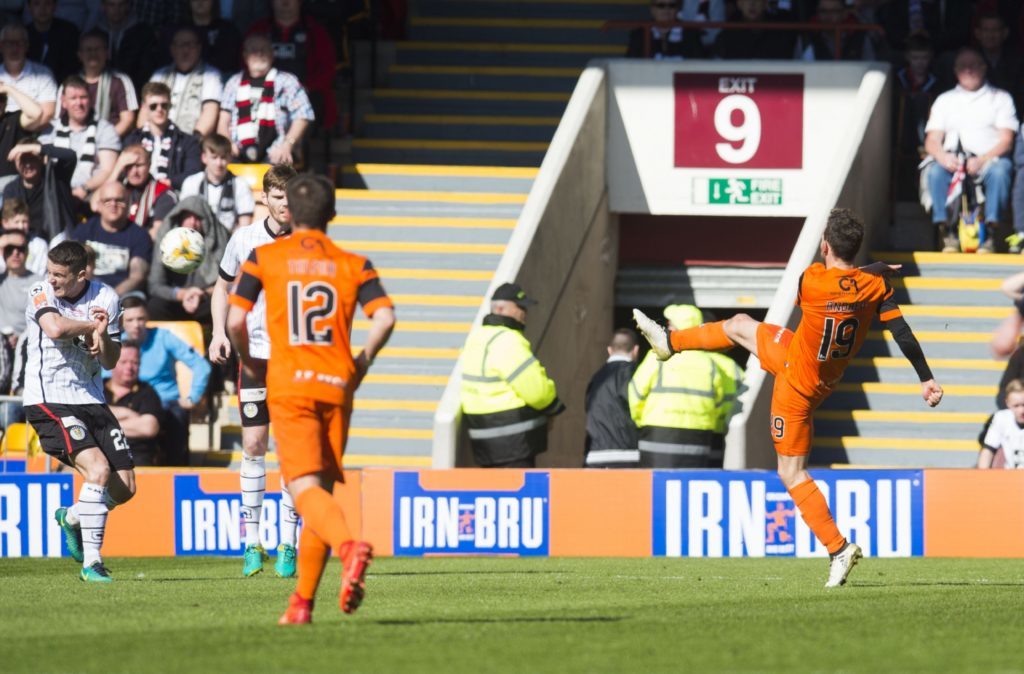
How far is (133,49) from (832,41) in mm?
7725

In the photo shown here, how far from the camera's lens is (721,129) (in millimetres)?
21109

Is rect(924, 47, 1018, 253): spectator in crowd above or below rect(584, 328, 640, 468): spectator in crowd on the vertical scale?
above

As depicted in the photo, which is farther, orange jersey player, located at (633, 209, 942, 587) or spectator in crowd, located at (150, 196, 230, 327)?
spectator in crowd, located at (150, 196, 230, 327)

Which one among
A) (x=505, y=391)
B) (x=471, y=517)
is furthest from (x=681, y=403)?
(x=471, y=517)

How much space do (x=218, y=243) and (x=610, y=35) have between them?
7368mm

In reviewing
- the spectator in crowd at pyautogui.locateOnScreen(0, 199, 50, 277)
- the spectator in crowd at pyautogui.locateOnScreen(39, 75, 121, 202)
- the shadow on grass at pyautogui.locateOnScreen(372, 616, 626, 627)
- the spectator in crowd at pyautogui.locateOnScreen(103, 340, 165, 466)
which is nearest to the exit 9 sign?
the spectator in crowd at pyautogui.locateOnScreen(39, 75, 121, 202)

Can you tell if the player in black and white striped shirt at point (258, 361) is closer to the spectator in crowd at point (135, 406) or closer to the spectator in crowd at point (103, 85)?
the spectator in crowd at point (135, 406)

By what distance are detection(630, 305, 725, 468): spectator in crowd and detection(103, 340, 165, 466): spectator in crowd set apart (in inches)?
168

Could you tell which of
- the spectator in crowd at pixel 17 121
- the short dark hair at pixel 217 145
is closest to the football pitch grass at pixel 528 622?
the short dark hair at pixel 217 145

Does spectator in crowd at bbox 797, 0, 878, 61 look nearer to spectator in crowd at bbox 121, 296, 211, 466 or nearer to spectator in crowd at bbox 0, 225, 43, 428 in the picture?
spectator in crowd at bbox 121, 296, 211, 466

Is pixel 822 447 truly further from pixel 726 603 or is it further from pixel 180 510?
pixel 726 603

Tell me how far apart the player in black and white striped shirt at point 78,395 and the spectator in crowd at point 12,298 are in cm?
602

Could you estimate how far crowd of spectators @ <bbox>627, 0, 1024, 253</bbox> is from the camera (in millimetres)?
19500

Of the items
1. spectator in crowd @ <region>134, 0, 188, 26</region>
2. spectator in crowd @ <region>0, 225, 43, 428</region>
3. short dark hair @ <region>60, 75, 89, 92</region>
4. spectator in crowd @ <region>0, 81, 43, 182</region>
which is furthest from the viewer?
spectator in crowd @ <region>134, 0, 188, 26</region>
